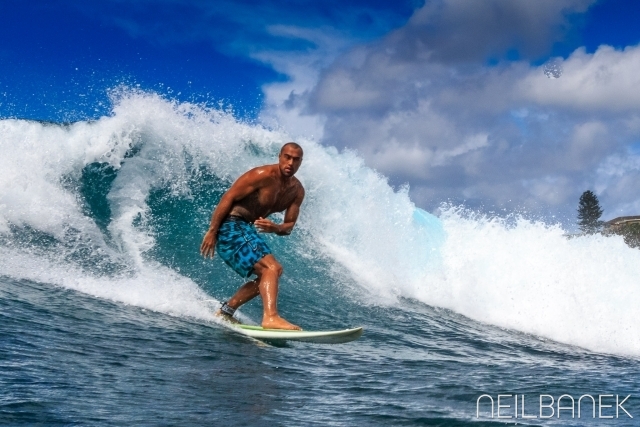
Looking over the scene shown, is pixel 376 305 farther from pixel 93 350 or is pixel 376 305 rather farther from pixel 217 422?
pixel 217 422

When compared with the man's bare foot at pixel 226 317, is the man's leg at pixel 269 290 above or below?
above

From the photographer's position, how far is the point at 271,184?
237 inches

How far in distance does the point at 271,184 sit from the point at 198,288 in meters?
2.35

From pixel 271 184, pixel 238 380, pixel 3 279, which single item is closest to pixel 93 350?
pixel 238 380

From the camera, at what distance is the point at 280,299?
8375 mm

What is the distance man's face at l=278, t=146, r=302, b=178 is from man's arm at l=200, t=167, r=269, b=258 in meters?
0.18

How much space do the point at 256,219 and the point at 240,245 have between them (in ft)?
1.09

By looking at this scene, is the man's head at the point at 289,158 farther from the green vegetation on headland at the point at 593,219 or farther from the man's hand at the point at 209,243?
the green vegetation on headland at the point at 593,219

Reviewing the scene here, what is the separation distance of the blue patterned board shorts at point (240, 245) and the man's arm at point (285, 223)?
200mm

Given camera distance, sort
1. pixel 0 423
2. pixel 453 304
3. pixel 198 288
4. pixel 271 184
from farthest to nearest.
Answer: pixel 453 304
pixel 198 288
pixel 271 184
pixel 0 423

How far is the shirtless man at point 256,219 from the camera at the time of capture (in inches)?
231

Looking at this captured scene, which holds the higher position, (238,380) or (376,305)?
(376,305)

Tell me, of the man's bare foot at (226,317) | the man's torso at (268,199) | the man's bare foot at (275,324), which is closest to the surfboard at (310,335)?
the man's bare foot at (275,324)

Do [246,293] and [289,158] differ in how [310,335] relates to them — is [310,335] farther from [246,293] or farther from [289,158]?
[289,158]
